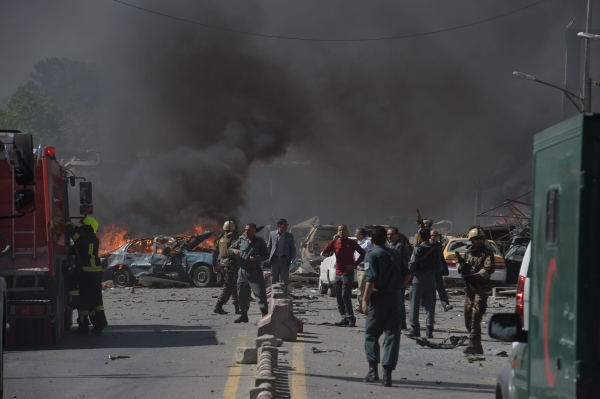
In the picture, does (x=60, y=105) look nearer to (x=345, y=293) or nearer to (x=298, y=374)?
(x=345, y=293)

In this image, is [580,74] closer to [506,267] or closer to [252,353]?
[506,267]

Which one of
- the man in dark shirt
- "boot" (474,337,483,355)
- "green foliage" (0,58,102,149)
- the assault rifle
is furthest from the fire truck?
"green foliage" (0,58,102,149)

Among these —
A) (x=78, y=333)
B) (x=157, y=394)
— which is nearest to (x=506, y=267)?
(x=78, y=333)

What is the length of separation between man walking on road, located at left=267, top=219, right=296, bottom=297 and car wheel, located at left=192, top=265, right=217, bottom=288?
8.89 m

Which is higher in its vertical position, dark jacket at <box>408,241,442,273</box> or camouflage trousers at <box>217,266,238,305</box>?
dark jacket at <box>408,241,442,273</box>

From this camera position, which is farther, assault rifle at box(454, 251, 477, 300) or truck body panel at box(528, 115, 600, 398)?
assault rifle at box(454, 251, 477, 300)

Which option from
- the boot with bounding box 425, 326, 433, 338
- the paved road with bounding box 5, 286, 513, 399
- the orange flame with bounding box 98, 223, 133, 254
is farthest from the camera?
the orange flame with bounding box 98, 223, 133, 254

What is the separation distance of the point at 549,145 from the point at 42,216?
29.6ft

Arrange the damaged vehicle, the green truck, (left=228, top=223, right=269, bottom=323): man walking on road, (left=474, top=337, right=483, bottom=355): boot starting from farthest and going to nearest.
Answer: the damaged vehicle → (left=228, top=223, right=269, bottom=323): man walking on road → (left=474, top=337, right=483, bottom=355): boot → the green truck

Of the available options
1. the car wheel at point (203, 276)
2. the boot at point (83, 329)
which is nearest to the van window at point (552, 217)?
the boot at point (83, 329)

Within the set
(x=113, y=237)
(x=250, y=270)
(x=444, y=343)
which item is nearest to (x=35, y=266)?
(x=250, y=270)

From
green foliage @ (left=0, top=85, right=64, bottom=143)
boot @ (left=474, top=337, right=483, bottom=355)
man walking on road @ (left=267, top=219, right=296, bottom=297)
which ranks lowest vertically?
boot @ (left=474, top=337, right=483, bottom=355)

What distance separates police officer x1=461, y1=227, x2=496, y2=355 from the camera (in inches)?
386

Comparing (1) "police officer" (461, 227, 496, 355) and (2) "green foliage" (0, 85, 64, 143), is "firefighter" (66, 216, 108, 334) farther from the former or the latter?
(2) "green foliage" (0, 85, 64, 143)
